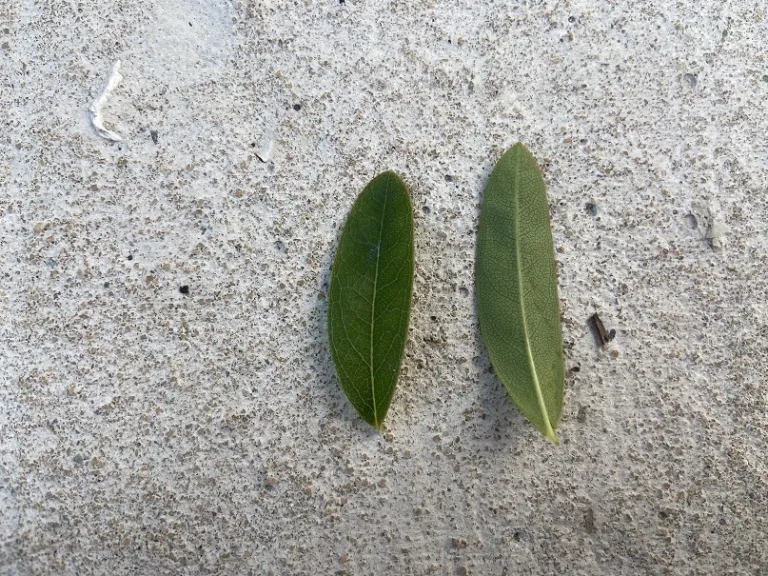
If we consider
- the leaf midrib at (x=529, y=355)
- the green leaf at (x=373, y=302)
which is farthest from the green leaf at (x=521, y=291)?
the green leaf at (x=373, y=302)

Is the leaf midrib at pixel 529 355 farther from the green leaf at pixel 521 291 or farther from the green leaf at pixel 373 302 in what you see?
the green leaf at pixel 373 302

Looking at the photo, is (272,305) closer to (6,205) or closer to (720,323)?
(6,205)

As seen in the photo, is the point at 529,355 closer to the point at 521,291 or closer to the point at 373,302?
the point at 521,291

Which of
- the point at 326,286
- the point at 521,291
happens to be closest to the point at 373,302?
the point at 326,286

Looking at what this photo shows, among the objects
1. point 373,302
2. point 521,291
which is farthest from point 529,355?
point 373,302

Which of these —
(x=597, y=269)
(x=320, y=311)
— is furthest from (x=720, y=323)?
(x=320, y=311)

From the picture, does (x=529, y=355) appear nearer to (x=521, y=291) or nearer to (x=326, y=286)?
(x=521, y=291)
